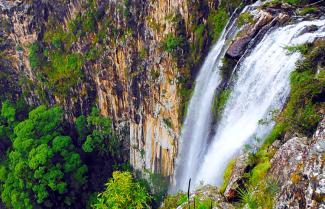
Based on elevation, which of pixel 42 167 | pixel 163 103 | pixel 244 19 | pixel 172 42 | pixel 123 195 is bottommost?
pixel 42 167

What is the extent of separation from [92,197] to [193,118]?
9053 mm

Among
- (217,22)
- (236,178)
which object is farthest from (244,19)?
(236,178)

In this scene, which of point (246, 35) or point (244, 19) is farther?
point (244, 19)

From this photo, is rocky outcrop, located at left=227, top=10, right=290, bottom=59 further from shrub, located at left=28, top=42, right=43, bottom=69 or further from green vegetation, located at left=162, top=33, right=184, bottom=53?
shrub, located at left=28, top=42, right=43, bottom=69

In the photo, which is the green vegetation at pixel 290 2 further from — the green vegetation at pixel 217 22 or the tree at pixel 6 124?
the tree at pixel 6 124

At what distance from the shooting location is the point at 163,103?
17703mm

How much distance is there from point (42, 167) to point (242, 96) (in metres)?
12.2

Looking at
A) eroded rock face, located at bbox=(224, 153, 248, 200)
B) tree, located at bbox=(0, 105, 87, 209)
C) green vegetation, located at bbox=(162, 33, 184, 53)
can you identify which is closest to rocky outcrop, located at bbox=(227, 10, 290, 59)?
green vegetation, located at bbox=(162, 33, 184, 53)

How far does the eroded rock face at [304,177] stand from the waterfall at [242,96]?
3534 millimetres

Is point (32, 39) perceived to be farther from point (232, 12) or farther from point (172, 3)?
point (232, 12)

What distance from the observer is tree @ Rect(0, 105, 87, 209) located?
1997 centimetres

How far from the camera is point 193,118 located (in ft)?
51.9

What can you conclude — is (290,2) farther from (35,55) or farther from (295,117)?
(35,55)

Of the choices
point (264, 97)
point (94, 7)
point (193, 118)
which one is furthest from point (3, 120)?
point (264, 97)
